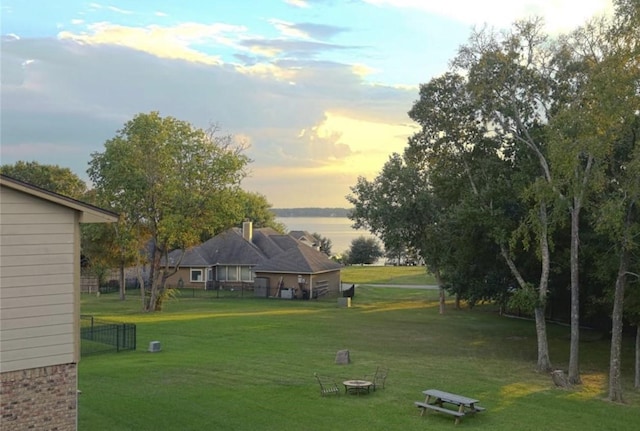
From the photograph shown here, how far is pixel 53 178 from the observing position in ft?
207

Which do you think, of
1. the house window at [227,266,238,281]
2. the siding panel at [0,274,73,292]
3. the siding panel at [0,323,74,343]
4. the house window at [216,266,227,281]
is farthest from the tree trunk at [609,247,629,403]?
the house window at [216,266,227,281]

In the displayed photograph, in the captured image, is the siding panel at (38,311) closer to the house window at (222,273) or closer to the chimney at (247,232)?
the house window at (222,273)

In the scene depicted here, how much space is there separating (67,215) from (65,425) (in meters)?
4.05

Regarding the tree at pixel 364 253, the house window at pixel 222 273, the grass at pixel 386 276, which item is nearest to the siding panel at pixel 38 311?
the house window at pixel 222 273

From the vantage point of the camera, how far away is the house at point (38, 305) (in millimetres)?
11039

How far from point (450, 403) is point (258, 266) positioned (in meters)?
39.4

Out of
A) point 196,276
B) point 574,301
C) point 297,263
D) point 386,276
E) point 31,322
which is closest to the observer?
point 31,322

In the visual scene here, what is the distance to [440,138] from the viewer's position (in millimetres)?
29312

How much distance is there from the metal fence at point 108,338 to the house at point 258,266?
27.1 meters

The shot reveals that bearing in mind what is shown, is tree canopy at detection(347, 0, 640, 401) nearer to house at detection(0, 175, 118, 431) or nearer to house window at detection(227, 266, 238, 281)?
house at detection(0, 175, 118, 431)

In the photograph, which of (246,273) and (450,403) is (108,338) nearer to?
(450,403)

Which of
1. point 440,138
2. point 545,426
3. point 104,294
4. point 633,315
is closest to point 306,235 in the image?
point 104,294

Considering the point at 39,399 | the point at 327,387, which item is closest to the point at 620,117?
the point at 327,387

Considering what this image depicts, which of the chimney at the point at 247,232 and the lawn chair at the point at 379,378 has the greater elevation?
the chimney at the point at 247,232
